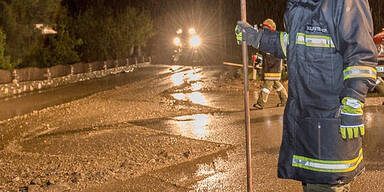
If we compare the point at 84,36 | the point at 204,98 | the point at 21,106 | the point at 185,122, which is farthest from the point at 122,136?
the point at 84,36

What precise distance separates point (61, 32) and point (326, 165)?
26.4 metres

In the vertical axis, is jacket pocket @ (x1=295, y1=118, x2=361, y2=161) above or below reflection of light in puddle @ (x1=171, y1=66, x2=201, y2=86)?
above

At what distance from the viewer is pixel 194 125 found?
9531 millimetres

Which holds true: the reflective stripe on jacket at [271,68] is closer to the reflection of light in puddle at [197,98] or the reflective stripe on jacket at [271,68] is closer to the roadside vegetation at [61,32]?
the reflection of light in puddle at [197,98]

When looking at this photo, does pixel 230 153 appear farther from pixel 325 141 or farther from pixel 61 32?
pixel 61 32

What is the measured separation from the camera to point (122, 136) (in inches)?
336

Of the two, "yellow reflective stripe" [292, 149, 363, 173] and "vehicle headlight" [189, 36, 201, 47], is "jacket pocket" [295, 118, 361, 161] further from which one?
"vehicle headlight" [189, 36, 201, 47]

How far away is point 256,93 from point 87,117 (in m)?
5.43

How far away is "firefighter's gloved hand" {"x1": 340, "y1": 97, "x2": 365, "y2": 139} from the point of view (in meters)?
3.00

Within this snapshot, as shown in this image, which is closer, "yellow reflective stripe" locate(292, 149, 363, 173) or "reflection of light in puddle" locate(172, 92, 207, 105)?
"yellow reflective stripe" locate(292, 149, 363, 173)

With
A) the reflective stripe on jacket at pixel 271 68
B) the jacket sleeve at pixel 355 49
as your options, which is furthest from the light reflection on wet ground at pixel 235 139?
the jacket sleeve at pixel 355 49

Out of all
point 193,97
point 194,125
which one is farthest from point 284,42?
point 193,97

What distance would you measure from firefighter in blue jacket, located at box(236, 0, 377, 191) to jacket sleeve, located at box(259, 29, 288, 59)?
25 centimetres

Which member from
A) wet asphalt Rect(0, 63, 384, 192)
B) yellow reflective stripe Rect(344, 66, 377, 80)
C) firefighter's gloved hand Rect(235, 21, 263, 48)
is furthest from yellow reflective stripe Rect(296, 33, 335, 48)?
wet asphalt Rect(0, 63, 384, 192)
